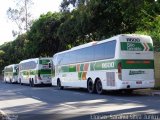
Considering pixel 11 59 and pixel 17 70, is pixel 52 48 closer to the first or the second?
pixel 17 70

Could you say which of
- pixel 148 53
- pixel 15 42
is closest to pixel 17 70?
pixel 15 42

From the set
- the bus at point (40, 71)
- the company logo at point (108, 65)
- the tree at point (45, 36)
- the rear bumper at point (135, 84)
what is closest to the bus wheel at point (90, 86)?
the company logo at point (108, 65)

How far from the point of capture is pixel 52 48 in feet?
179

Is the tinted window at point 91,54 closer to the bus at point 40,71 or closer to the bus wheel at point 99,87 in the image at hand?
the bus wheel at point 99,87

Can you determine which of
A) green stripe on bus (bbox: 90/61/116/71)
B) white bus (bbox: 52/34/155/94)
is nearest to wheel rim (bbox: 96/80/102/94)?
white bus (bbox: 52/34/155/94)

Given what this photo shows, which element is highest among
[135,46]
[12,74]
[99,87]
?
[135,46]

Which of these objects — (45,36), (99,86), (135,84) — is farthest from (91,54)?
(45,36)

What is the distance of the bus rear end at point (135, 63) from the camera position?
22.0 meters

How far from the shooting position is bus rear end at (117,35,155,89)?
2205cm

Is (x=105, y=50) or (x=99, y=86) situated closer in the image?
(x=105, y=50)

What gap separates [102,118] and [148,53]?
10857mm

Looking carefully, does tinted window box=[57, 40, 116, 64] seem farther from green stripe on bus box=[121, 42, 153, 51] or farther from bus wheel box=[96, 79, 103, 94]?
bus wheel box=[96, 79, 103, 94]

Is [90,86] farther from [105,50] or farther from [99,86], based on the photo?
[105,50]

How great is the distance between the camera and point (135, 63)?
22406 mm
